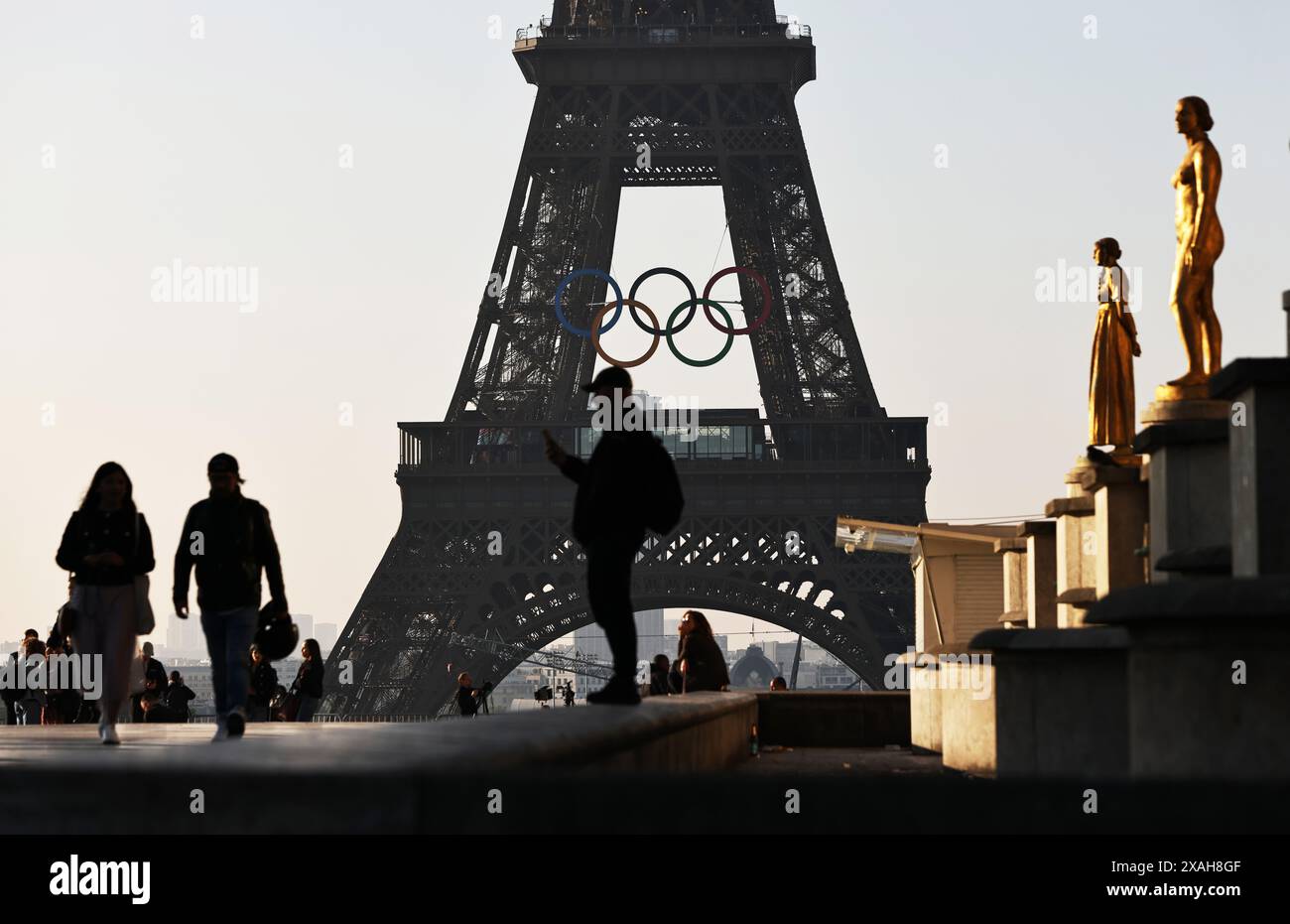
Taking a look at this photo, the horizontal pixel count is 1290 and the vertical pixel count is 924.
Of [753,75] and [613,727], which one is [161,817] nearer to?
[613,727]

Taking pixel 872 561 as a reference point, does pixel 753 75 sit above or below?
above

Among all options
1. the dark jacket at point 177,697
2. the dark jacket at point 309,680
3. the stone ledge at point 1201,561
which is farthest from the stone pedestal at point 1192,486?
the dark jacket at point 177,697

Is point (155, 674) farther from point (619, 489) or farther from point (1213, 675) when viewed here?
point (1213, 675)

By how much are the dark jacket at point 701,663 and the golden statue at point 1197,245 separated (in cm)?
714

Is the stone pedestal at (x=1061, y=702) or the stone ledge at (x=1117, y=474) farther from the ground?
the stone ledge at (x=1117, y=474)

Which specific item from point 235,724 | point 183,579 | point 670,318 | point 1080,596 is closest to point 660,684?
point 1080,596

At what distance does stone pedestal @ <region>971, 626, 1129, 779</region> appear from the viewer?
1505 cm

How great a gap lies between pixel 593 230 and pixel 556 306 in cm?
756

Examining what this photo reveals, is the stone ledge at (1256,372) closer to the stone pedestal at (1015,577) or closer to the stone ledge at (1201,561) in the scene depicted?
the stone ledge at (1201,561)

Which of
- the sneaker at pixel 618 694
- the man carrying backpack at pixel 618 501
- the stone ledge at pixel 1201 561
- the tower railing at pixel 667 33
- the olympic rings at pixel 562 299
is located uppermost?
the tower railing at pixel 667 33

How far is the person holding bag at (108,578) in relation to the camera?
1255 centimetres
